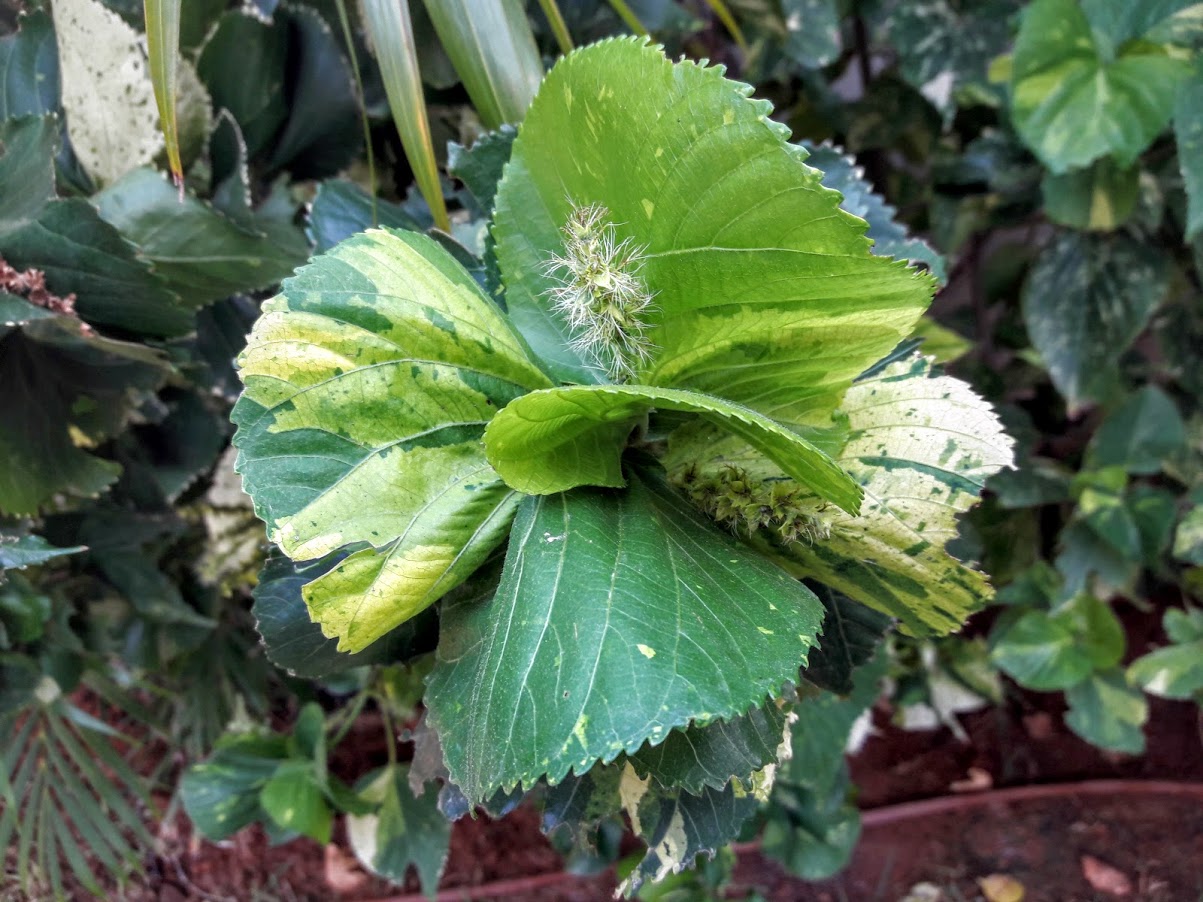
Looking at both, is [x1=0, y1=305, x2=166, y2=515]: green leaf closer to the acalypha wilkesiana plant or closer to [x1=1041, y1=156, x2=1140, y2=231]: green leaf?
the acalypha wilkesiana plant

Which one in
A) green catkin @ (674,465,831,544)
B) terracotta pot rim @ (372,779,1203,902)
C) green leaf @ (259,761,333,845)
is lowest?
terracotta pot rim @ (372,779,1203,902)

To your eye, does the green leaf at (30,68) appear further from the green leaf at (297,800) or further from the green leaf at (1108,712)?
the green leaf at (1108,712)

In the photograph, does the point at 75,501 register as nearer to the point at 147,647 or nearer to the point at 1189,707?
the point at 147,647

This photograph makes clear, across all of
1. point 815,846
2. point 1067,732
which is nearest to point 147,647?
point 815,846

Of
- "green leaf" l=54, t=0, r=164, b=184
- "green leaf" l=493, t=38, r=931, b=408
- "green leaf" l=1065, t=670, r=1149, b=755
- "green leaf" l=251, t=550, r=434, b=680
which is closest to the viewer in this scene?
"green leaf" l=493, t=38, r=931, b=408

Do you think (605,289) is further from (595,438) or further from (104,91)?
(104,91)

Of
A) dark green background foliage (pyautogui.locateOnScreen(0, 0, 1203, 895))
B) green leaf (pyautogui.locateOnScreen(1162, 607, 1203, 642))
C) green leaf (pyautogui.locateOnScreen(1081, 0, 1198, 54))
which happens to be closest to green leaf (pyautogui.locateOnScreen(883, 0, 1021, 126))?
dark green background foliage (pyautogui.locateOnScreen(0, 0, 1203, 895))

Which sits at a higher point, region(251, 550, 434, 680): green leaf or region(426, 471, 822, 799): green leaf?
region(426, 471, 822, 799): green leaf
